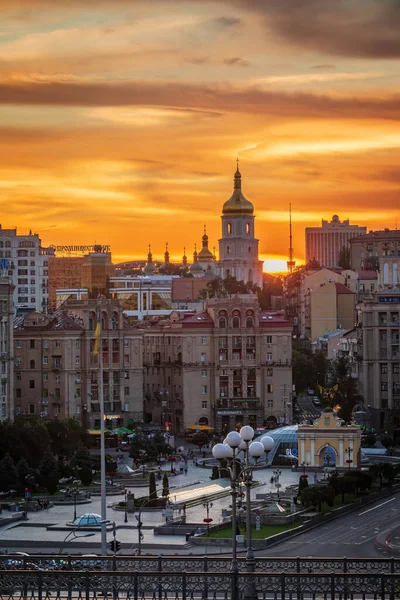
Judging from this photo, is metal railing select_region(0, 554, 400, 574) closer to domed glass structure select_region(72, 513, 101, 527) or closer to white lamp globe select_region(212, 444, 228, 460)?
white lamp globe select_region(212, 444, 228, 460)

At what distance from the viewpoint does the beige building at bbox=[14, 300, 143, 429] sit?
146m

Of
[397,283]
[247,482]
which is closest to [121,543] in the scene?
[247,482]

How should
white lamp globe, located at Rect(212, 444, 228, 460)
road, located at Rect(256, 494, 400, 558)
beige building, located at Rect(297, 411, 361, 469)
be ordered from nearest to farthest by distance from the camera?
white lamp globe, located at Rect(212, 444, 228, 460)
road, located at Rect(256, 494, 400, 558)
beige building, located at Rect(297, 411, 361, 469)

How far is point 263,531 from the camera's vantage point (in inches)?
3605

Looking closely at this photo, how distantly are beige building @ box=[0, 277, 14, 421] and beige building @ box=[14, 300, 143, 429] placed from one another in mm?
6388

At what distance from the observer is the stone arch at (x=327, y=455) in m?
120

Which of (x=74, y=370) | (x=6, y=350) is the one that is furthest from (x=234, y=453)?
(x=74, y=370)

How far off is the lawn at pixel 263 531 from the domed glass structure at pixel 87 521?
18.1 ft

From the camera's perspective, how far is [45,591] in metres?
50.5

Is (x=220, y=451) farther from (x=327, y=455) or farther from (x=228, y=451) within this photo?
(x=327, y=455)

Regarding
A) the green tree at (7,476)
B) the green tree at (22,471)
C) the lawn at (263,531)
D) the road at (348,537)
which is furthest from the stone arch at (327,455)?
the lawn at (263,531)

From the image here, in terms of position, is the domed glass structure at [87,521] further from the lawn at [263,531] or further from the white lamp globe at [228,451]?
the white lamp globe at [228,451]

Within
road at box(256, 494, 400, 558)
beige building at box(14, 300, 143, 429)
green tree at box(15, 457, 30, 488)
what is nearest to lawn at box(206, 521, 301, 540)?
road at box(256, 494, 400, 558)

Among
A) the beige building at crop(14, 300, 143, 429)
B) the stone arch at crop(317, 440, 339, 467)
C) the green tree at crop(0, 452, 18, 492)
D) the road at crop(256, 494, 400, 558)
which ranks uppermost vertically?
the beige building at crop(14, 300, 143, 429)
